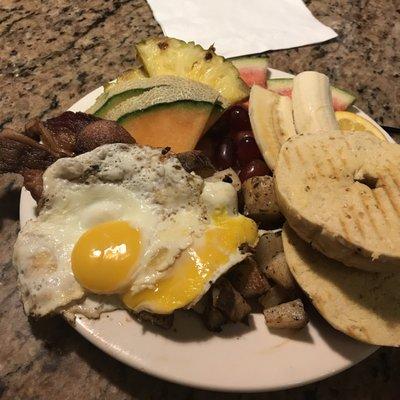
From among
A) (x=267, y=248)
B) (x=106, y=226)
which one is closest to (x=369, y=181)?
(x=267, y=248)

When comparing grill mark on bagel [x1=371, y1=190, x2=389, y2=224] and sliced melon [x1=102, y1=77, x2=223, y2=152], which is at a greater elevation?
sliced melon [x1=102, y1=77, x2=223, y2=152]

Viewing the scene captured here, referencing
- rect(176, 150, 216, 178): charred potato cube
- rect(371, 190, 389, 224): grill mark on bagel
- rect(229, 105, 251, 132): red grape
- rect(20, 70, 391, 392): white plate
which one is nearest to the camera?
rect(20, 70, 391, 392): white plate

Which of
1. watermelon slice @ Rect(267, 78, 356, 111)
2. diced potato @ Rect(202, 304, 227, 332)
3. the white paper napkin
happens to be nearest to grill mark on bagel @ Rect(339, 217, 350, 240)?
diced potato @ Rect(202, 304, 227, 332)

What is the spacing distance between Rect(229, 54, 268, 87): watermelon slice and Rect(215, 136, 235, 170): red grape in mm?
303

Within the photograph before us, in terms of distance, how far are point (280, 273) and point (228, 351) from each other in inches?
8.6

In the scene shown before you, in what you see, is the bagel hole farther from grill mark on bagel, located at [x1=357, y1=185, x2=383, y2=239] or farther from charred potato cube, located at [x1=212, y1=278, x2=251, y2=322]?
charred potato cube, located at [x1=212, y1=278, x2=251, y2=322]

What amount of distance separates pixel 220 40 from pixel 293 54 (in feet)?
1.10

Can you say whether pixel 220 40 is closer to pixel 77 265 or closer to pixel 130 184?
pixel 130 184

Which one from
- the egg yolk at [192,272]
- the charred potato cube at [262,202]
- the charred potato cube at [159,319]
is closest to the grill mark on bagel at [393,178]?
the charred potato cube at [262,202]

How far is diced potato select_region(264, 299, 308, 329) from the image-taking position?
1019mm

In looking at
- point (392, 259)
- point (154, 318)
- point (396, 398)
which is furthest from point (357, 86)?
point (154, 318)

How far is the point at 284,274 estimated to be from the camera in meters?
1.08

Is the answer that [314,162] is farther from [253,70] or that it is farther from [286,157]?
[253,70]

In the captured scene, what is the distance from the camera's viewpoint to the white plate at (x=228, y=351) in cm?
96
